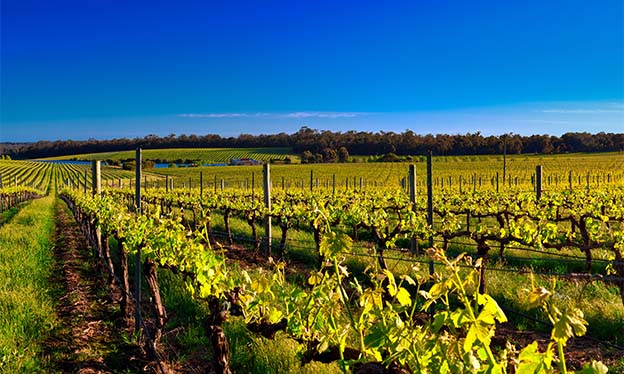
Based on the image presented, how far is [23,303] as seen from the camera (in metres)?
6.71

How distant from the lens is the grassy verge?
16.5ft

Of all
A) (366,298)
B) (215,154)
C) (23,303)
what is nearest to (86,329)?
(23,303)

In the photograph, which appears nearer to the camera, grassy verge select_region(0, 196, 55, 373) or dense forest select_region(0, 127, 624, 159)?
grassy verge select_region(0, 196, 55, 373)

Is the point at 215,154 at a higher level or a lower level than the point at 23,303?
higher

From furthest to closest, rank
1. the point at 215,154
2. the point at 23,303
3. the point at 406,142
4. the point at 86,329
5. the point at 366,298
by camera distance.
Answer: the point at 215,154 → the point at 406,142 → the point at 23,303 → the point at 86,329 → the point at 366,298

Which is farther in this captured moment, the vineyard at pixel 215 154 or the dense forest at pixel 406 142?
the vineyard at pixel 215 154

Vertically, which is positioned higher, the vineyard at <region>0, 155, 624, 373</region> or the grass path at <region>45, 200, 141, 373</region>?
the vineyard at <region>0, 155, 624, 373</region>

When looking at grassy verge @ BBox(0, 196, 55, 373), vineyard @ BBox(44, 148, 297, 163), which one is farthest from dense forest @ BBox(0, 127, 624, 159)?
grassy verge @ BBox(0, 196, 55, 373)

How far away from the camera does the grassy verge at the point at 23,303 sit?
5035 millimetres

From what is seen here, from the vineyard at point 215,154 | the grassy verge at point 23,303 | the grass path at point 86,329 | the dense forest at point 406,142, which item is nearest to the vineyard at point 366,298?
the grass path at point 86,329

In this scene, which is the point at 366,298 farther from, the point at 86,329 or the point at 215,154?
the point at 215,154

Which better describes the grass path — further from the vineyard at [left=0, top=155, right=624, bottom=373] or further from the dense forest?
the dense forest

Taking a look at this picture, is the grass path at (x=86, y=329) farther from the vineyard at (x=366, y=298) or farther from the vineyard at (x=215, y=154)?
the vineyard at (x=215, y=154)

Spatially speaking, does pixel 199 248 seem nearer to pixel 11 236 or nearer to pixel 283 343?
pixel 283 343
